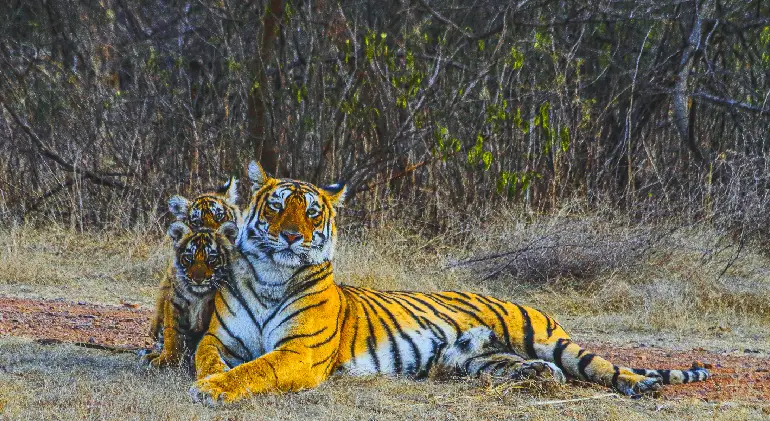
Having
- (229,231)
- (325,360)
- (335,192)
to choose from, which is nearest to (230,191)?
(229,231)

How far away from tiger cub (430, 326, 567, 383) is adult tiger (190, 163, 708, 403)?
0.12 ft

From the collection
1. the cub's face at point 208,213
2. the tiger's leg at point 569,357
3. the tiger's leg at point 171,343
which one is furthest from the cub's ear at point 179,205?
the tiger's leg at point 569,357

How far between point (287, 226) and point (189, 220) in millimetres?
912

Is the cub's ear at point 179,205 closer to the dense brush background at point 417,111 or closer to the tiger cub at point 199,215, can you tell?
the tiger cub at point 199,215

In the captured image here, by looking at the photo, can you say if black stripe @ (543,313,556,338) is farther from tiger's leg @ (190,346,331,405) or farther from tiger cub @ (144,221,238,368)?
tiger cub @ (144,221,238,368)

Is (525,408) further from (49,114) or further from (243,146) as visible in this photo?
(49,114)

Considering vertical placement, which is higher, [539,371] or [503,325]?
[503,325]

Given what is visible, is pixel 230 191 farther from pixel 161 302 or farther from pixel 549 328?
pixel 549 328

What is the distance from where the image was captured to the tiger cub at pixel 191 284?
17.0 ft

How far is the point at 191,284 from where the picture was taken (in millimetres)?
5211

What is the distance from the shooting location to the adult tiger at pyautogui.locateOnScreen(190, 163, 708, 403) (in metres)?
4.88

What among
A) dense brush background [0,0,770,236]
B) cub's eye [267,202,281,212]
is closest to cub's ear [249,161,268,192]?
cub's eye [267,202,281,212]

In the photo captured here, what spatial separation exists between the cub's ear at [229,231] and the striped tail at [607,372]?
1.72 metres

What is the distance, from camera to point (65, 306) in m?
8.30
